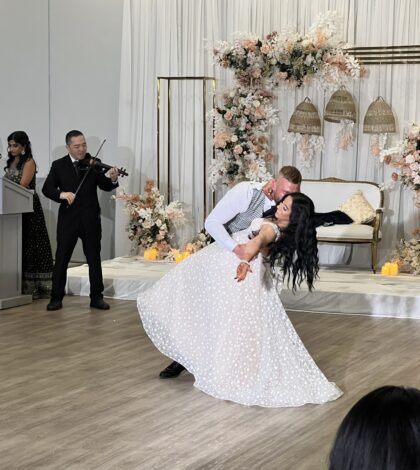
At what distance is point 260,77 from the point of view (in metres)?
10.2

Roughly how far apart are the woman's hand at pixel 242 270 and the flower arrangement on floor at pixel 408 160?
4682mm

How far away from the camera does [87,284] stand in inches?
353

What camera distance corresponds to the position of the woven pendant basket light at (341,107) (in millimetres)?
9945

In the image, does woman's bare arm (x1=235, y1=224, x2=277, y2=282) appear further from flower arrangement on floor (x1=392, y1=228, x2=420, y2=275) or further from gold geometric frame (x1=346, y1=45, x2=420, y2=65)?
gold geometric frame (x1=346, y1=45, x2=420, y2=65)

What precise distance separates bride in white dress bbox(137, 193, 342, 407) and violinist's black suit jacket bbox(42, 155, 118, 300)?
9.66 ft

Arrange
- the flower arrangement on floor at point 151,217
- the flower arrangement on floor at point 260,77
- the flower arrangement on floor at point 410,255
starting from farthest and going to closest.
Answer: the flower arrangement on floor at point 151,217 < the flower arrangement on floor at point 260,77 < the flower arrangement on floor at point 410,255

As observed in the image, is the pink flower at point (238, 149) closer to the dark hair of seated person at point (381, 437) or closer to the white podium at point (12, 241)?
the white podium at point (12, 241)

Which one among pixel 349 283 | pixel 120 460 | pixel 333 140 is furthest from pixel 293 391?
pixel 333 140

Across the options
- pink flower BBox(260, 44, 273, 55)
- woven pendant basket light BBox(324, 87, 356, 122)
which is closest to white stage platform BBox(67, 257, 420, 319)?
woven pendant basket light BBox(324, 87, 356, 122)

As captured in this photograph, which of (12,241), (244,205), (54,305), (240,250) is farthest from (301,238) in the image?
(12,241)

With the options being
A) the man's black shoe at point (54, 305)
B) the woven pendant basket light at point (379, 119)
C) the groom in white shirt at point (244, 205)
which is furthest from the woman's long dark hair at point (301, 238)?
the woven pendant basket light at point (379, 119)

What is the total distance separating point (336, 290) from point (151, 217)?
3.01 m

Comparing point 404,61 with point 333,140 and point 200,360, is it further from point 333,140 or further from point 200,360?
point 200,360

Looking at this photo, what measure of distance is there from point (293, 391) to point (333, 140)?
18.3 feet
